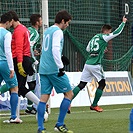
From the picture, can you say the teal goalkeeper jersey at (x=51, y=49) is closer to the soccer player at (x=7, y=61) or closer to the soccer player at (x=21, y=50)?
the soccer player at (x=7, y=61)

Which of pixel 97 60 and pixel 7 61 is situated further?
pixel 97 60

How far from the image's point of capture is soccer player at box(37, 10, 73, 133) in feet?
28.8

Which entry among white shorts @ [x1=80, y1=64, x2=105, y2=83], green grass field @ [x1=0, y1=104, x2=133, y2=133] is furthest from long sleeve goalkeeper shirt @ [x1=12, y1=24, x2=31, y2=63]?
white shorts @ [x1=80, y1=64, x2=105, y2=83]

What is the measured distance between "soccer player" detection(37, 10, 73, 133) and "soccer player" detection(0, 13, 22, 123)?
91 cm

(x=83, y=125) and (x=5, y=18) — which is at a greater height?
(x=5, y=18)

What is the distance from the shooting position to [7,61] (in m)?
9.84

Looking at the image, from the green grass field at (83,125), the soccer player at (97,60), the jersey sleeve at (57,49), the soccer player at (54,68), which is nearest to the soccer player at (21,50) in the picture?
the green grass field at (83,125)

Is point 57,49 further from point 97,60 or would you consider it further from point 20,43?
point 97,60

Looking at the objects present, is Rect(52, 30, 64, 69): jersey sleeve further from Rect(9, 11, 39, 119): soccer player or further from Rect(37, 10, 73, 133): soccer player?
Rect(9, 11, 39, 119): soccer player

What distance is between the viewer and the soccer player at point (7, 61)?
9.77m

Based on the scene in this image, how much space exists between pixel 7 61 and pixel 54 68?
1.20 metres

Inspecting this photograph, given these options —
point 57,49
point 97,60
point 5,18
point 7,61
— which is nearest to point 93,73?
point 97,60

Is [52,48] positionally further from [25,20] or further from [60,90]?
[25,20]

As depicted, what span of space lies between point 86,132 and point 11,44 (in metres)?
2.53
